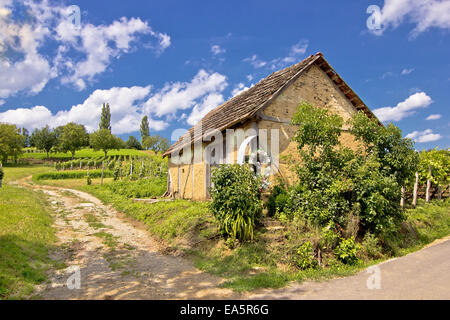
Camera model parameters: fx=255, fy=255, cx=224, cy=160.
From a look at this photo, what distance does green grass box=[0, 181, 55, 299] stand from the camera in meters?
5.01

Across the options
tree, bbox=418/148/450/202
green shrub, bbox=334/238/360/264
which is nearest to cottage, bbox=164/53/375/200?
green shrub, bbox=334/238/360/264

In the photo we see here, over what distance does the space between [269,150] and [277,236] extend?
12.3 feet

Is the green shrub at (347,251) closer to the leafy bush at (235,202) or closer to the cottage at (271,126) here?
the leafy bush at (235,202)

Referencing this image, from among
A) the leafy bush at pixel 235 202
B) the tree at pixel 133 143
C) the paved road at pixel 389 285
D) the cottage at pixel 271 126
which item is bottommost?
the paved road at pixel 389 285

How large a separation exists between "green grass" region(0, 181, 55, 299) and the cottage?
6.68 metres

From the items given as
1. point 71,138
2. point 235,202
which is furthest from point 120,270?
point 71,138

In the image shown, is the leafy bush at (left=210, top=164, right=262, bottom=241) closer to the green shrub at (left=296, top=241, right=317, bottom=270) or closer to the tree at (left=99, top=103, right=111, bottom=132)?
the green shrub at (left=296, top=241, right=317, bottom=270)

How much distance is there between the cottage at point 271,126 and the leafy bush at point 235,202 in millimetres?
2019

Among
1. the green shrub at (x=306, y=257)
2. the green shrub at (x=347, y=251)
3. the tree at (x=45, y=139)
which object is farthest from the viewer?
the tree at (x=45, y=139)

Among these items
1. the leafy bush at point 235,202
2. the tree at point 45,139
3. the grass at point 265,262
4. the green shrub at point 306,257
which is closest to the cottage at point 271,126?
the leafy bush at point 235,202

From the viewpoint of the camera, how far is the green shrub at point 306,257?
21.0ft

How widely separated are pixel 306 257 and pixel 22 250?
24.2 feet
